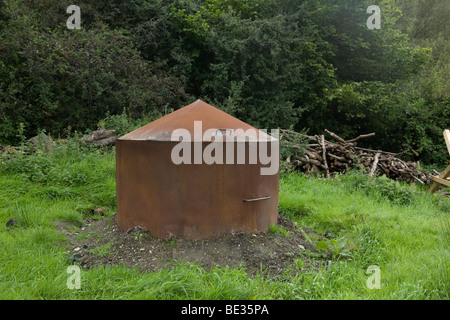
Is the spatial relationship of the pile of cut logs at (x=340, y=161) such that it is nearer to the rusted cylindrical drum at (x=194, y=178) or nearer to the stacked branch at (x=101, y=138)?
the stacked branch at (x=101, y=138)

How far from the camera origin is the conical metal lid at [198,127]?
3.31 m

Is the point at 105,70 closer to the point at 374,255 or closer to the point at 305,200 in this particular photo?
the point at 305,200

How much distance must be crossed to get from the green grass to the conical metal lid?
1.10 meters

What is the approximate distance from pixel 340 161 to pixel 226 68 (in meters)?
3.96

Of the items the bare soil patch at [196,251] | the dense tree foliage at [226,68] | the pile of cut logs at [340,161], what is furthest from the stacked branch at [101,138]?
the pile of cut logs at [340,161]

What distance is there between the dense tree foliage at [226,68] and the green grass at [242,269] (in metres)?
2.48

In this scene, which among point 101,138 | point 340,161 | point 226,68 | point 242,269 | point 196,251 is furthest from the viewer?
point 226,68

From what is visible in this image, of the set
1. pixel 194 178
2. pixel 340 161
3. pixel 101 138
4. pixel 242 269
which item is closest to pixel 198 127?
pixel 194 178

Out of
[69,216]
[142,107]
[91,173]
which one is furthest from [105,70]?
[69,216]

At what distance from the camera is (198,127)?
11.0 feet

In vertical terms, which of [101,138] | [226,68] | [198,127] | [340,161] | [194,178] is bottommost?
[340,161]

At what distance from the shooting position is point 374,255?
3275 millimetres

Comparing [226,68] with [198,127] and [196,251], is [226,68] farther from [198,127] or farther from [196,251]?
[196,251]

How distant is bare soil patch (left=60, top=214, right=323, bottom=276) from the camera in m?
3.01
